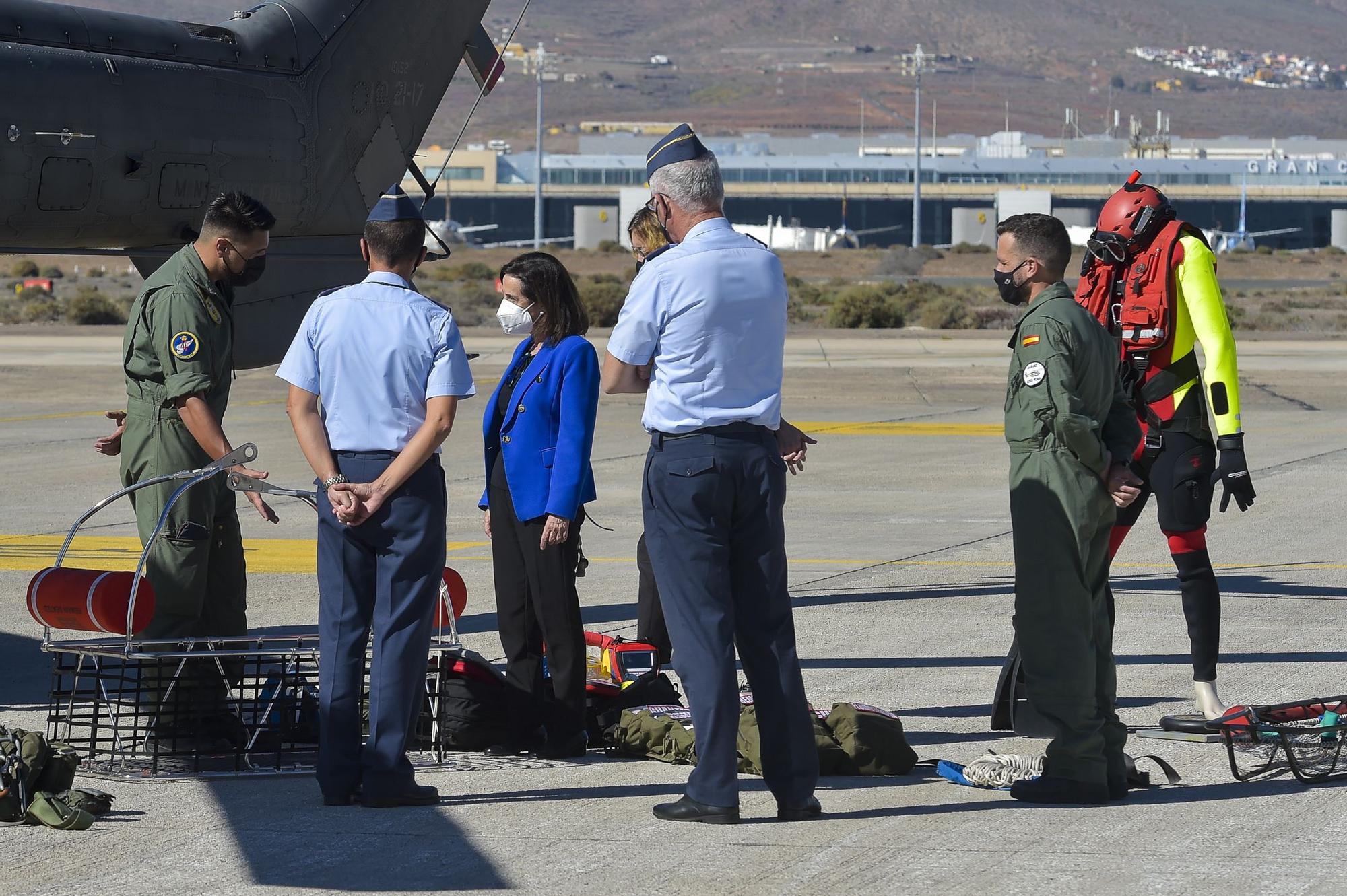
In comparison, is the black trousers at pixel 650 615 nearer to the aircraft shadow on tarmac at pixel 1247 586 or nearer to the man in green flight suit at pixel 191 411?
the man in green flight suit at pixel 191 411

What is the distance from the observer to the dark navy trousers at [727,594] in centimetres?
570

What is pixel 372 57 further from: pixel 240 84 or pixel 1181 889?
pixel 1181 889

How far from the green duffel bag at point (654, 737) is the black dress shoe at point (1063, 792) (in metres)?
1.29

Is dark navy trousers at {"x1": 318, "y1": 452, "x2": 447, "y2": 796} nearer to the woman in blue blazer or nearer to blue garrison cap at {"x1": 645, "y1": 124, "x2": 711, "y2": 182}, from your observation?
the woman in blue blazer

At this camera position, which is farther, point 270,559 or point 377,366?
point 270,559

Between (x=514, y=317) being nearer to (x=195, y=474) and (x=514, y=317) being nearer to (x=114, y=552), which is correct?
(x=195, y=474)

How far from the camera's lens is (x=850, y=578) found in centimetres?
1133

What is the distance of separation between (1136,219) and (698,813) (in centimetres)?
330

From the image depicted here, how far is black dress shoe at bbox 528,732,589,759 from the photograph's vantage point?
6898 mm

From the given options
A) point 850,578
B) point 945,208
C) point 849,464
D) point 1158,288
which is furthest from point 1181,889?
point 945,208

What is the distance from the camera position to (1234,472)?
7.32 meters

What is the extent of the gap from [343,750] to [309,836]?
1.50 feet

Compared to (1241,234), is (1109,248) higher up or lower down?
lower down

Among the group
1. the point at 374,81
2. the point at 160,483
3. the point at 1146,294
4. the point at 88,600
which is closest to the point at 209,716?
the point at 88,600
